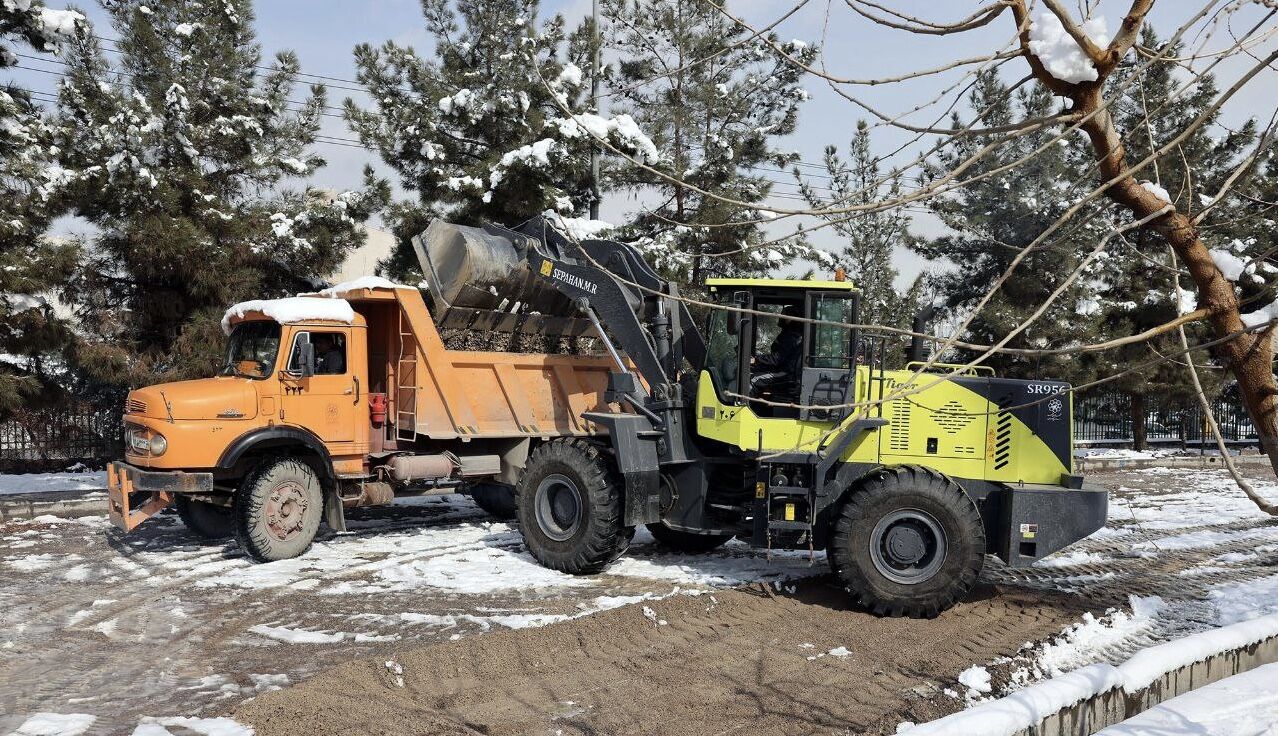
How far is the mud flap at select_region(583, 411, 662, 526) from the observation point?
28.2ft

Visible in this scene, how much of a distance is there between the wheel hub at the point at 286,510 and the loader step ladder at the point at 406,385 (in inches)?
57.7

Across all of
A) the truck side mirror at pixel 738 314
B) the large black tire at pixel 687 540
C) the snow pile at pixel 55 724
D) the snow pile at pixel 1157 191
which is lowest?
the snow pile at pixel 55 724

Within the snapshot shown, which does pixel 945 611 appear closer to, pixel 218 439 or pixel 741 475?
pixel 741 475

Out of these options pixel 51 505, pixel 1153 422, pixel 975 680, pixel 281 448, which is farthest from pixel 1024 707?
pixel 1153 422

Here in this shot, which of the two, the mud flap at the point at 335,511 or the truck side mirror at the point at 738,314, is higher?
the truck side mirror at the point at 738,314

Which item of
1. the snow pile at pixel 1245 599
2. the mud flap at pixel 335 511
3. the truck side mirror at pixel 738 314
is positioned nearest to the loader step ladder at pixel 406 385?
the mud flap at pixel 335 511

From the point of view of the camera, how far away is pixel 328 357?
10.2 meters

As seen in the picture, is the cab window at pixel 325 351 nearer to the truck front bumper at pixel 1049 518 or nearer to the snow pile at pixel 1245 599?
the truck front bumper at pixel 1049 518

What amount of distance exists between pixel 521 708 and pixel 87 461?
49.3 ft

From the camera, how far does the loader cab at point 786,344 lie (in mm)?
8023

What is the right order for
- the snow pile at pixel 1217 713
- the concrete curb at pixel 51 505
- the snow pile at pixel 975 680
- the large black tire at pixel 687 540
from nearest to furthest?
the snow pile at pixel 1217 713, the snow pile at pixel 975 680, the large black tire at pixel 687 540, the concrete curb at pixel 51 505

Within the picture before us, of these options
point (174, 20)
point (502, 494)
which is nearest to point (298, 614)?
point (502, 494)

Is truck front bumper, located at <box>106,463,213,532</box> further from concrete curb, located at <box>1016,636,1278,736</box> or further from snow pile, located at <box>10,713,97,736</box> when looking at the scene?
concrete curb, located at <box>1016,636,1278,736</box>

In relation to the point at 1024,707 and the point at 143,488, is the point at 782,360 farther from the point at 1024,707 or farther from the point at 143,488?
the point at 143,488
